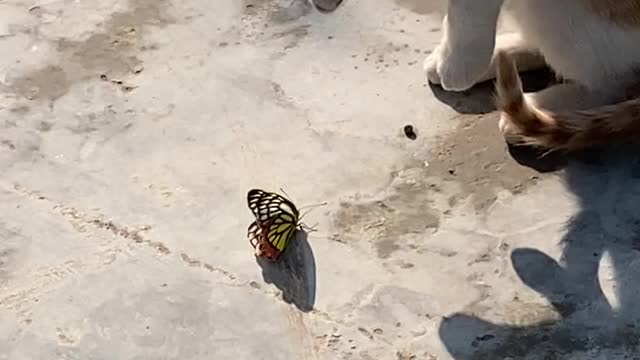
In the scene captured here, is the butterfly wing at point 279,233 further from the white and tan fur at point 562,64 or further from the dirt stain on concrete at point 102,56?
the dirt stain on concrete at point 102,56

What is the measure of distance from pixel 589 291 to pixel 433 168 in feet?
1.26

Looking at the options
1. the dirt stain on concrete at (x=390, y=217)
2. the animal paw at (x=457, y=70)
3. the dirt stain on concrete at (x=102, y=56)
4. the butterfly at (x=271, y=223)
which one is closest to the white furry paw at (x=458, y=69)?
the animal paw at (x=457, y=70)

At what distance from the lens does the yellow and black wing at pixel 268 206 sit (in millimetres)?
2230

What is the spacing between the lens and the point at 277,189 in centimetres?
235

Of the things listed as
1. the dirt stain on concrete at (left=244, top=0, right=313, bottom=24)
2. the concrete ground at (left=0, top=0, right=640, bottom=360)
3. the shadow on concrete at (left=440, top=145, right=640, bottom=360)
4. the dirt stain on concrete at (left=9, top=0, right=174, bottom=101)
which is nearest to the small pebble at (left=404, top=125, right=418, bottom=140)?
the concrete ground at (left=0, top=0, right=640, bottom=360)

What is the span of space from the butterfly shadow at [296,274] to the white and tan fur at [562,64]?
422 millimetres

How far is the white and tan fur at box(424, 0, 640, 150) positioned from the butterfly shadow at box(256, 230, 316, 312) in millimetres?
422

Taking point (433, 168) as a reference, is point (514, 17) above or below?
above

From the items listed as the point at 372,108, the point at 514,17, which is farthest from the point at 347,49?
the point at 514,17

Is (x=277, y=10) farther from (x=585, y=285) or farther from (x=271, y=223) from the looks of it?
(x=585, y=285)

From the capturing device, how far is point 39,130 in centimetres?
249

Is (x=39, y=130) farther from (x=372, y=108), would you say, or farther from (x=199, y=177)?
(x=372, y=108)

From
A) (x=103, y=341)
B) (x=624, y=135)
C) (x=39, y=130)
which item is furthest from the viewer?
(x=39, y=130)

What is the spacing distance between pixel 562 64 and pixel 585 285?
0.44 metres
